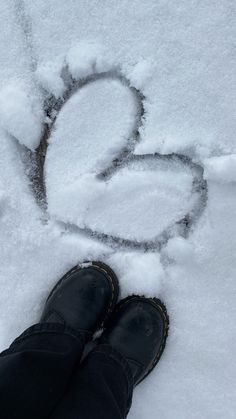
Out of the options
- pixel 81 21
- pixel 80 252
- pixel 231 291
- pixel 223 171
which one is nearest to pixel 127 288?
pixel 80 252

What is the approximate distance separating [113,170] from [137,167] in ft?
0.19

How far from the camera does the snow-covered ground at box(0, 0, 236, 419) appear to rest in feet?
3.32

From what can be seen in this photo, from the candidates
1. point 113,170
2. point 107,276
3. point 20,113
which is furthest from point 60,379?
point 20,113

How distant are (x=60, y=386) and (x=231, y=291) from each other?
0.45 meters

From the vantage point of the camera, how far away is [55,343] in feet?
3.07

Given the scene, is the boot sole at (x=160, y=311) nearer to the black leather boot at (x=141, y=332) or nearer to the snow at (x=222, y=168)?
the black leather boot at (x=141, y=332)

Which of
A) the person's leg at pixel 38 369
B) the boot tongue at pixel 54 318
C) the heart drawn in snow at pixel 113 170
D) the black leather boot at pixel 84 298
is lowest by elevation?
the person's leg at pixel 38 369

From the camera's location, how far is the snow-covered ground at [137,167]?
3.32ft

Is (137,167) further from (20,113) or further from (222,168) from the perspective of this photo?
(20,113)

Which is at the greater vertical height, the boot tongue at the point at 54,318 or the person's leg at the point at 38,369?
the boot tongue at the point at 54,318

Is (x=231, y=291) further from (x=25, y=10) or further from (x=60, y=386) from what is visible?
(x=25, y=10)

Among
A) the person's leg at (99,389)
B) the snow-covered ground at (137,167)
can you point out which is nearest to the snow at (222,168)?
the snow-covered ground at (137,167)

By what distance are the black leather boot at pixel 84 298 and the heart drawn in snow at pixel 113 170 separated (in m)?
0.10

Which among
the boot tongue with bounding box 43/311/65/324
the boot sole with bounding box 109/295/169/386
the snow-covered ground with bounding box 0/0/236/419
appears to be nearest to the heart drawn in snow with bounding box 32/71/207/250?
the snow-covered ground with bounding box 0/0/236/419
